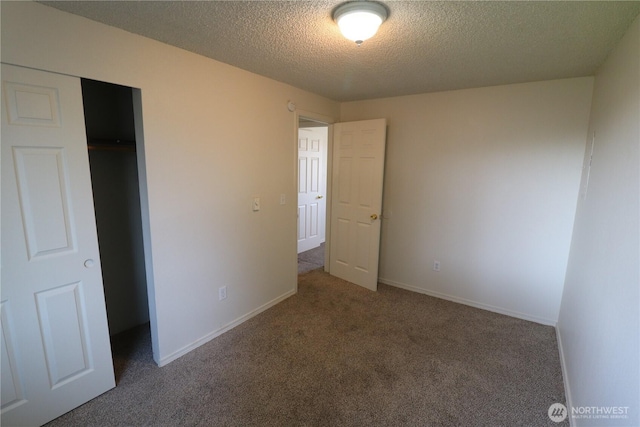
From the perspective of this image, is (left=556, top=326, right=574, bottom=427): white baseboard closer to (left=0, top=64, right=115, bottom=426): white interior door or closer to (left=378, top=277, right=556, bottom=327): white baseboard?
(left=378, top=277, right=556, bottom=327): white baseboard

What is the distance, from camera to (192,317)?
7.68ft

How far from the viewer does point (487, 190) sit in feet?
9.64

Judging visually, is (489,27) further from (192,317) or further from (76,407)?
(76,407)

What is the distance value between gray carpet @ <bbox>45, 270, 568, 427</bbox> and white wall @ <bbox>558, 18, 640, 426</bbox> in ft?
1.24

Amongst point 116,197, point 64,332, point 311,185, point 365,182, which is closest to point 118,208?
point 116,197

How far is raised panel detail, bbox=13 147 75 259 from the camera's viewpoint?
4.91 ft

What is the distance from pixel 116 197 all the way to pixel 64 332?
1099mm

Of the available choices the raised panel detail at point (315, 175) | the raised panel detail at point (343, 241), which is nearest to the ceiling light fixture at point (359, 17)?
the raised panel detail at point (343, 241)

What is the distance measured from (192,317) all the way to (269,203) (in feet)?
3.95

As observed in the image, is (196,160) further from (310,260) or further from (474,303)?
(474,303)

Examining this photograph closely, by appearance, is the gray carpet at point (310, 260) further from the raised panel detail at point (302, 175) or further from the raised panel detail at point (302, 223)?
the raised panel detail at point (302, 175)

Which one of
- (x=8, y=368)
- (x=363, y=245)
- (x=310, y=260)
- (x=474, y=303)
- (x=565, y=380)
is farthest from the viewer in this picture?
(x=310, y=260)

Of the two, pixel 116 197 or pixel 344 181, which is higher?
pixel 344 181

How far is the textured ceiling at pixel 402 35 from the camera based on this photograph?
1438 mm
